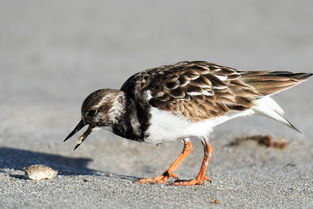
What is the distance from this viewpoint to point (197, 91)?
208 inches

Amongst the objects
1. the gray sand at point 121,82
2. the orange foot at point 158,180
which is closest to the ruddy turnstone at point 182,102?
the orange foot at point 158,180

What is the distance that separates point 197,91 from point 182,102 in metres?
0.17

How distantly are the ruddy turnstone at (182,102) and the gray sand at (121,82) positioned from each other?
0.48m

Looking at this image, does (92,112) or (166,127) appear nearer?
(166,127)

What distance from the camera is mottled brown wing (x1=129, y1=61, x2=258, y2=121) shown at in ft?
17.1

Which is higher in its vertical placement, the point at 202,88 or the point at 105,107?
the point at 202,88

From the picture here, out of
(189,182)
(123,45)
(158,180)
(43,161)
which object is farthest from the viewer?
(123,45)

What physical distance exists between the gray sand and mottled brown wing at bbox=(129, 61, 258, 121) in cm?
67

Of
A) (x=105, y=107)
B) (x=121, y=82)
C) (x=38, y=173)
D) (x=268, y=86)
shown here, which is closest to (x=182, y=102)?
(x=105, y=107)

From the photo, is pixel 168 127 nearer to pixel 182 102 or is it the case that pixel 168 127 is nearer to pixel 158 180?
pixel 182 102

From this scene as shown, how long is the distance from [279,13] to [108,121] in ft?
27.5

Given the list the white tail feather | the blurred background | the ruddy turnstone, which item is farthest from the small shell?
the blurred background

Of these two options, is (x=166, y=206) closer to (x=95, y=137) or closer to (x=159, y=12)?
(x=95, y=137)

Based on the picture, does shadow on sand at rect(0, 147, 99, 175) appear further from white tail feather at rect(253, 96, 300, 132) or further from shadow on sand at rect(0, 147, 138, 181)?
white tail feather at rect(253, 96, 300, 132)
